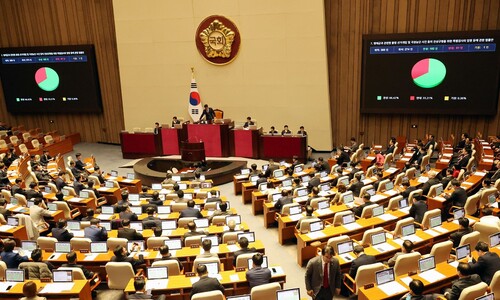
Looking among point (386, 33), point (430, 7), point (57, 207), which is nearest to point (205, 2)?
point (386, 33)

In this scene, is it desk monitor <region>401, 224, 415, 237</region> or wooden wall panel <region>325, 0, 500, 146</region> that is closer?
desk monitor <region>401, 224, 415, 237</region>

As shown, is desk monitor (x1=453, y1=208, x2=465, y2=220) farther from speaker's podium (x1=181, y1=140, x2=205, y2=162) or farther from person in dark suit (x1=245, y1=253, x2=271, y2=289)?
speaker's podium (x1=181, y1=140, x2=205, y2=162)

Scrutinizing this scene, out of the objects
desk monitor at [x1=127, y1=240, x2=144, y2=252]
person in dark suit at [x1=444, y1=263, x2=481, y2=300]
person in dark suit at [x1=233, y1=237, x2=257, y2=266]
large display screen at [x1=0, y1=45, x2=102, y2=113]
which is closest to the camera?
person in dark suit at [x1=444, y1=263, x2=481, y2=300]

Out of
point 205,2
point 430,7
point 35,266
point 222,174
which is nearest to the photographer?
point 35,266

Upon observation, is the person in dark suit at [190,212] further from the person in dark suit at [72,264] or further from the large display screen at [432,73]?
the large display screen at [432,73]

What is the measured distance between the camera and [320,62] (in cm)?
1717

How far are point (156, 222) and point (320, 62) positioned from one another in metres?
10.8

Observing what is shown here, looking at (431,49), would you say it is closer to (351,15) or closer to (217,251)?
(351,15)

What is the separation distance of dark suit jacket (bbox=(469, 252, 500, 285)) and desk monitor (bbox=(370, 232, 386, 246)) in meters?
1.59

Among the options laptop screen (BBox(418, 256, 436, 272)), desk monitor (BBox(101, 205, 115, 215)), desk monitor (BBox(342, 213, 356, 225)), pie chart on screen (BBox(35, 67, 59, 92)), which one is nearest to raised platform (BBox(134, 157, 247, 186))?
desk monitor (BBox(101, 205, 115, 215))

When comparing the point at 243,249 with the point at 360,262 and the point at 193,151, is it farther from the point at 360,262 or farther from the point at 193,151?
the point at 193,151

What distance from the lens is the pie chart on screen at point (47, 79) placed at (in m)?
20.2

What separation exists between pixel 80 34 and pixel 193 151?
364 inches

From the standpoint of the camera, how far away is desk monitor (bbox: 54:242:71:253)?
771cm
